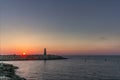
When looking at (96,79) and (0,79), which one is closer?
(0,79)

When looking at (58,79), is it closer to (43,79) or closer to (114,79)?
(43,79)

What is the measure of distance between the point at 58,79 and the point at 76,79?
5577 mm

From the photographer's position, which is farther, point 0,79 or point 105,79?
point 105,79

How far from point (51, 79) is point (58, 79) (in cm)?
235

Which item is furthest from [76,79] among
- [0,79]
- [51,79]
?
[0,79]

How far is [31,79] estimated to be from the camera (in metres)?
73.3

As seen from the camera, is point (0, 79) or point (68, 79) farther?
point (68, 79)

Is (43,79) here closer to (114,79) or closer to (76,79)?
(76,79)

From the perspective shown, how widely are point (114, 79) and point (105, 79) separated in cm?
301

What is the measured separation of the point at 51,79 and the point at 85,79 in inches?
413

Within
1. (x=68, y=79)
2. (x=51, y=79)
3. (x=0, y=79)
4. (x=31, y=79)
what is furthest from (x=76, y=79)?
(x=0, y=79)

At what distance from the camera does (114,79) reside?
246 feet

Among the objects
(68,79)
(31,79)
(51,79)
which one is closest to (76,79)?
(68,79)

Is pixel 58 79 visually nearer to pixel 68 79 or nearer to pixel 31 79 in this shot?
pixel 68 79
